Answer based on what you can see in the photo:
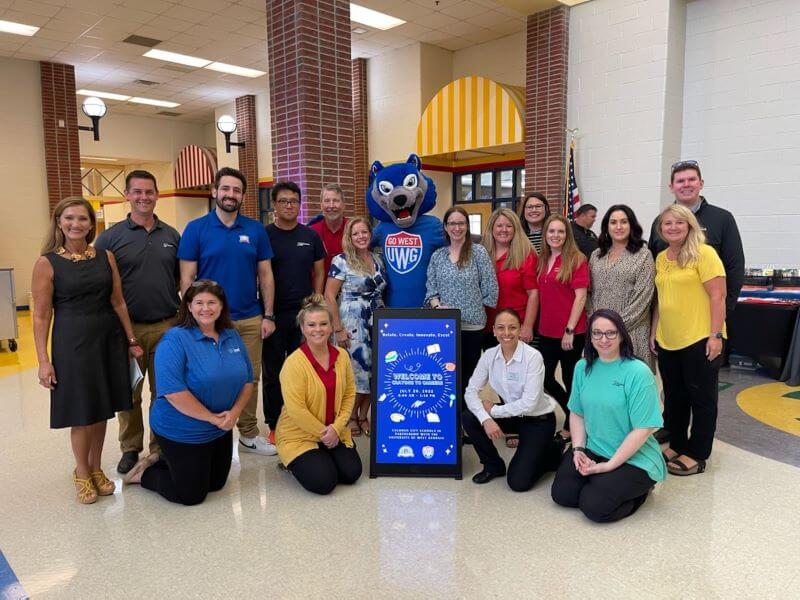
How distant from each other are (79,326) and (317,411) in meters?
1.21

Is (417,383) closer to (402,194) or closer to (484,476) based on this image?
(484,476)

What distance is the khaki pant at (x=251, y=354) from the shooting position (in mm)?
3416

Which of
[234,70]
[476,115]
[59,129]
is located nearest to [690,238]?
[476,115]

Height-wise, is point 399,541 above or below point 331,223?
below

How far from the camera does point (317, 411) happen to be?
→ 3.01 meters

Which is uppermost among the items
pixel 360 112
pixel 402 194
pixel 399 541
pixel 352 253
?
pixel 360 112

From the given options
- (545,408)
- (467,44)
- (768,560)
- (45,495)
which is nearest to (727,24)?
(467,44)

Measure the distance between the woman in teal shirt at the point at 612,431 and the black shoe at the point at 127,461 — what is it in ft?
7.67

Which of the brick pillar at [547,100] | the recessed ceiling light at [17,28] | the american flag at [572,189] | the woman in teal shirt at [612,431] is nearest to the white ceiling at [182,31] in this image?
the recessed ceiling light at [17,28]

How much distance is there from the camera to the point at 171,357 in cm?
273

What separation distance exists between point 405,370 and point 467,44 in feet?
A: 28.1

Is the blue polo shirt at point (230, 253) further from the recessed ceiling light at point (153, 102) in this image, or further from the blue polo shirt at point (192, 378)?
the recessed ceiling light at point (153, 102)

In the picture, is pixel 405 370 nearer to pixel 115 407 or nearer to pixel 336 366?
pixel 336 366

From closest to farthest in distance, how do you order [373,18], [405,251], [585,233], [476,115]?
[405,251] → [585,233] → [476,115] → [373,18]
